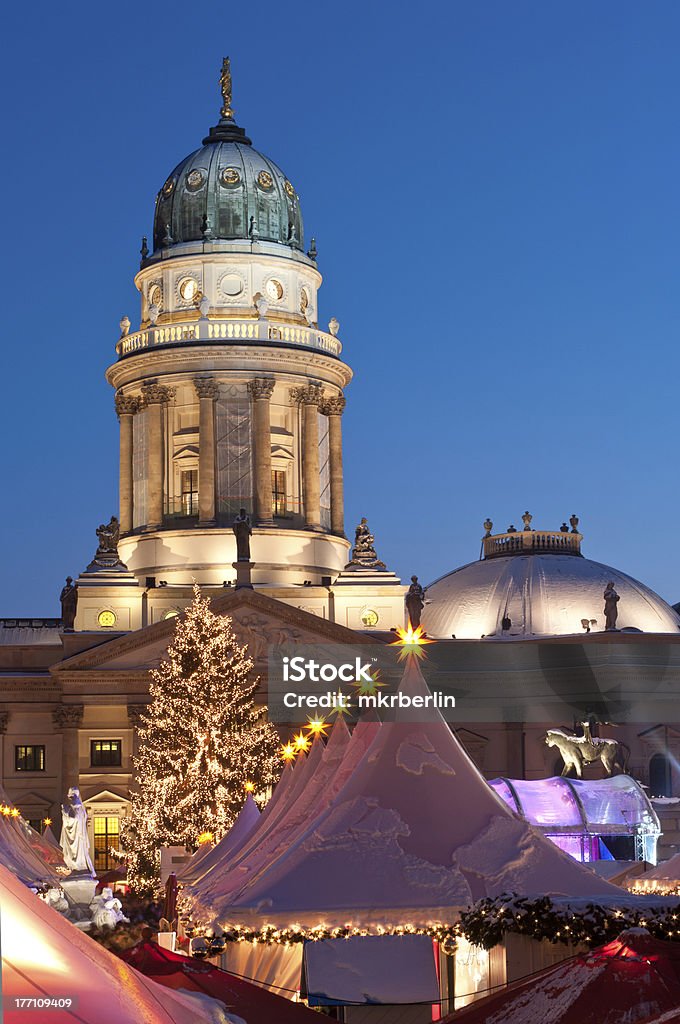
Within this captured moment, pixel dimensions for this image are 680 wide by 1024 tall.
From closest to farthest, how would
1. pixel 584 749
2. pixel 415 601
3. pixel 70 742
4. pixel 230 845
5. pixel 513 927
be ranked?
pixel 513 927 → pixel 230 845 → pixel 584 749 → pixel 70 742 → pixel 415 601

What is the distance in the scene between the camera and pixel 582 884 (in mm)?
24438

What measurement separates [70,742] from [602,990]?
7117 centimetres

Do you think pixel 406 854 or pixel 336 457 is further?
pixel 336 457

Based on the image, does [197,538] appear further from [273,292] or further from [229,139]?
[229,139]

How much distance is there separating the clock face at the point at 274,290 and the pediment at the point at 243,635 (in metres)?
17.8

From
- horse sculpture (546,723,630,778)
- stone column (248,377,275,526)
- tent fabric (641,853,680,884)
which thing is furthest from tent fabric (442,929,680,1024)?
stone column (248,377,275,526)

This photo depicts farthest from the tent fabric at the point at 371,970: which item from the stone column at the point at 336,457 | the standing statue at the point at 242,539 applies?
the stone column at the point at 336,457

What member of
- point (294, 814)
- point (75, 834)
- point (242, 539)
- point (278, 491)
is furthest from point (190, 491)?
point (294, 814)

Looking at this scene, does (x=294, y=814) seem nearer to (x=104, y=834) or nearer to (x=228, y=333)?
(x=104, y=834)

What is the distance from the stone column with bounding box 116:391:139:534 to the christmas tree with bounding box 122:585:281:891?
39.8m

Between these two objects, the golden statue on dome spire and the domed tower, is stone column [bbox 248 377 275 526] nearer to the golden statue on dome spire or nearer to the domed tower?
the domed tower

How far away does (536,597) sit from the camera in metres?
97.1

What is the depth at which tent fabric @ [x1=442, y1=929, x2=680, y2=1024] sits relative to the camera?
15.1 m

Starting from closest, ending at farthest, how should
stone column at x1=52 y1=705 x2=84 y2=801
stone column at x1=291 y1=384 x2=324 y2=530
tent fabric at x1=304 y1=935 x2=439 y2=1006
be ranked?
tent fabric at x1=304 y1=935 x2=439 y2=1006 < stone column at x1=52 y1=705 x2=84 y2=801 < stone column at x1=291 y1=384 x2=324 y2=530
